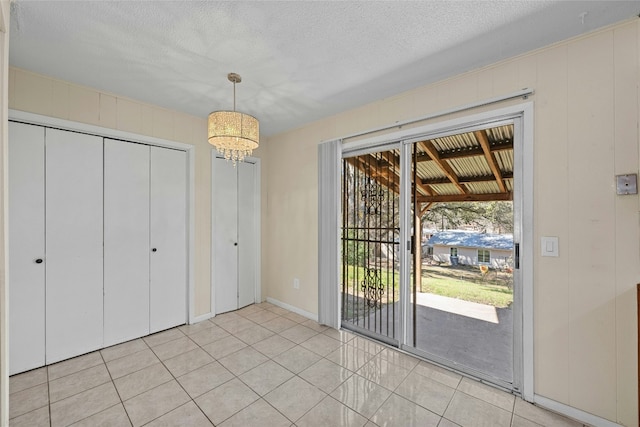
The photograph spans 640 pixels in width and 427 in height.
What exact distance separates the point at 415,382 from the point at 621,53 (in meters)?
2.70

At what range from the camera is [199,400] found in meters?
1.95

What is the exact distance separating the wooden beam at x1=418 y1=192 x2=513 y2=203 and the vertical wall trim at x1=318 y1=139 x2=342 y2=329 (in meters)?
1.01

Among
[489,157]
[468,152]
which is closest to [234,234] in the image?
[468,152]

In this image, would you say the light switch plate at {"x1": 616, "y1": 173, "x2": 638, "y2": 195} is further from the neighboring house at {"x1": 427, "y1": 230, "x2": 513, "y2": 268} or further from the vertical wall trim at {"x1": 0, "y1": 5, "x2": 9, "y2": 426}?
the vertical wall trim at {"x1": 0, "y1": 5, "x2": 9, "y2": 426}

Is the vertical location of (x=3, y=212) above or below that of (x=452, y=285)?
above

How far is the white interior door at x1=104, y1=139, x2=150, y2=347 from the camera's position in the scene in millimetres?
2725

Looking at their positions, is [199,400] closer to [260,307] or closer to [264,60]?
[260,307]

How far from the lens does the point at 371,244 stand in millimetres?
3006

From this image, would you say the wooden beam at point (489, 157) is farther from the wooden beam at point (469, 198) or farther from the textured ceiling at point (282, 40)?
the textured ceiling at point (282, 40)

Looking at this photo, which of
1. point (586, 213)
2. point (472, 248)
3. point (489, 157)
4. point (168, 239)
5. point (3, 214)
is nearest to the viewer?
point (3, 214)

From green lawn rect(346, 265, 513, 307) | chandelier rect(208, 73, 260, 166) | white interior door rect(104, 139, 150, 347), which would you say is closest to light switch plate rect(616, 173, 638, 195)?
green lawn rect(346, 265, 513, 307)

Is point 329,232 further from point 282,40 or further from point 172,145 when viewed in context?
point 172,145

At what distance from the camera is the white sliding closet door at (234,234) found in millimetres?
3576

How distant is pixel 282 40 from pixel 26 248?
2777 mm
